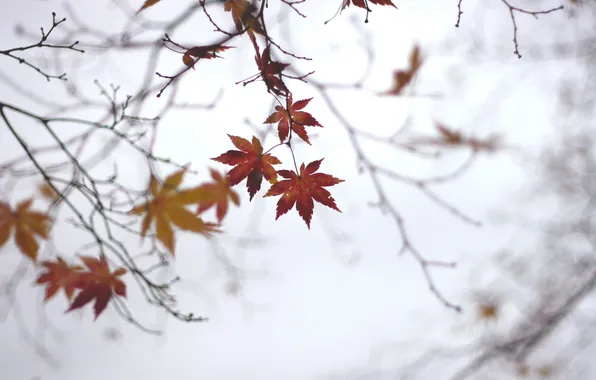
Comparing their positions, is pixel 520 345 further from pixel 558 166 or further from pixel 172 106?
pixel 172 106

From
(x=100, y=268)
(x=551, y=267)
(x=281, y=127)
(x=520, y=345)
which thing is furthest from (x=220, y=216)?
(x=551, y=267)

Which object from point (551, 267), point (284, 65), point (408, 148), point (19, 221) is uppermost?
point (551, 267)

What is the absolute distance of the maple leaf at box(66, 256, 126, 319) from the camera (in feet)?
4.69

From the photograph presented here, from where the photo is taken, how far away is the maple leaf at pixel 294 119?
3.67 feet

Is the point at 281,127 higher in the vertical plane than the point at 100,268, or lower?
higher

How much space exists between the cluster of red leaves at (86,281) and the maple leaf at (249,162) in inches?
23.3

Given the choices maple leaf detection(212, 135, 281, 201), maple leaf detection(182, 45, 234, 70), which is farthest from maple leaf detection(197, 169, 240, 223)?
maple leaf detection(182, 45, 234, 70)

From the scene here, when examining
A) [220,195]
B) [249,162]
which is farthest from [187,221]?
[220,195]

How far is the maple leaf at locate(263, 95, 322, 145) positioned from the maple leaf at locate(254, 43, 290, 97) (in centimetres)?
→ 9

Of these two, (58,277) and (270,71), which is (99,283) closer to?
(58,277)

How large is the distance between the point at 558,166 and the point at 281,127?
385 cm

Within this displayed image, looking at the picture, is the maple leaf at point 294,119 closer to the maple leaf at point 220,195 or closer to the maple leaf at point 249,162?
the maple leaf at point 249,162

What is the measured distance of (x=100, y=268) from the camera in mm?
1453

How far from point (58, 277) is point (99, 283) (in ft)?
0.75
